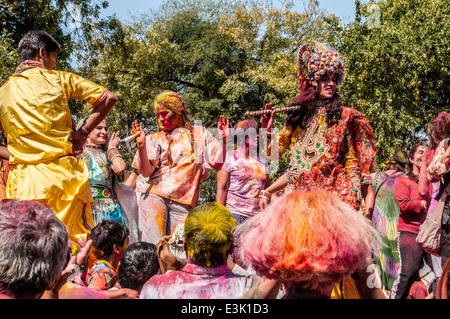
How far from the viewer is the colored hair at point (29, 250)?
6.57 feet

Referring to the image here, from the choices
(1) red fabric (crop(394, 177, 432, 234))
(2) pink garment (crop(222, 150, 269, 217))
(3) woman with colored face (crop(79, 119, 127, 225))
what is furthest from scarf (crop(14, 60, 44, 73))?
(1) red fabric (crop(394, 177, 432, 234))

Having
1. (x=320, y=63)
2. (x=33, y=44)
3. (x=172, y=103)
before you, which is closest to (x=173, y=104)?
(x=172, y=103)

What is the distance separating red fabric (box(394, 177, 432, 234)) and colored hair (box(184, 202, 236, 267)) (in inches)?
126

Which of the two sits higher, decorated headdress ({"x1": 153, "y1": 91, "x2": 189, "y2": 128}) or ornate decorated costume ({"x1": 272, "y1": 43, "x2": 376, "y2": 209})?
decorated headdress ({"x1": 153, "y1": 91, "x2": 189, "y2": 128})

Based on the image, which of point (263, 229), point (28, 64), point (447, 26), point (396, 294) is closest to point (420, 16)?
point (447, 26)

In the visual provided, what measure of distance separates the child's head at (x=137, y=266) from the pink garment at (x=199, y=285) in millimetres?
1097

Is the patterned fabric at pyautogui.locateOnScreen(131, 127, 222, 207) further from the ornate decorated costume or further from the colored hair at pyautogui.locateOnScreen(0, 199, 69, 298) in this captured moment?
the colored hair at pyautogui.locateOnScreen(0, 199, 69, 298)

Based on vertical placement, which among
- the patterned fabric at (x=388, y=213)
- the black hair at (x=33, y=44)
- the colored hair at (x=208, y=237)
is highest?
the black hair at (x=33, y=44)

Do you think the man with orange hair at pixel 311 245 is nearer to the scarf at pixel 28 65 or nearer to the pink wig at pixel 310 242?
the pink wig at pixel 310 242

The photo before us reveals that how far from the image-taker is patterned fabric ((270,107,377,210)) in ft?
12.1

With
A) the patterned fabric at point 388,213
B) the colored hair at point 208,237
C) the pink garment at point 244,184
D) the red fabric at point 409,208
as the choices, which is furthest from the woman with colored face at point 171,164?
the patterned fabric at point 388,213

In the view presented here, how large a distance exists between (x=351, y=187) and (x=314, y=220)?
149 cm

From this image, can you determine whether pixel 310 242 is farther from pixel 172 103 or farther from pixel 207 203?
pixel 172 103
